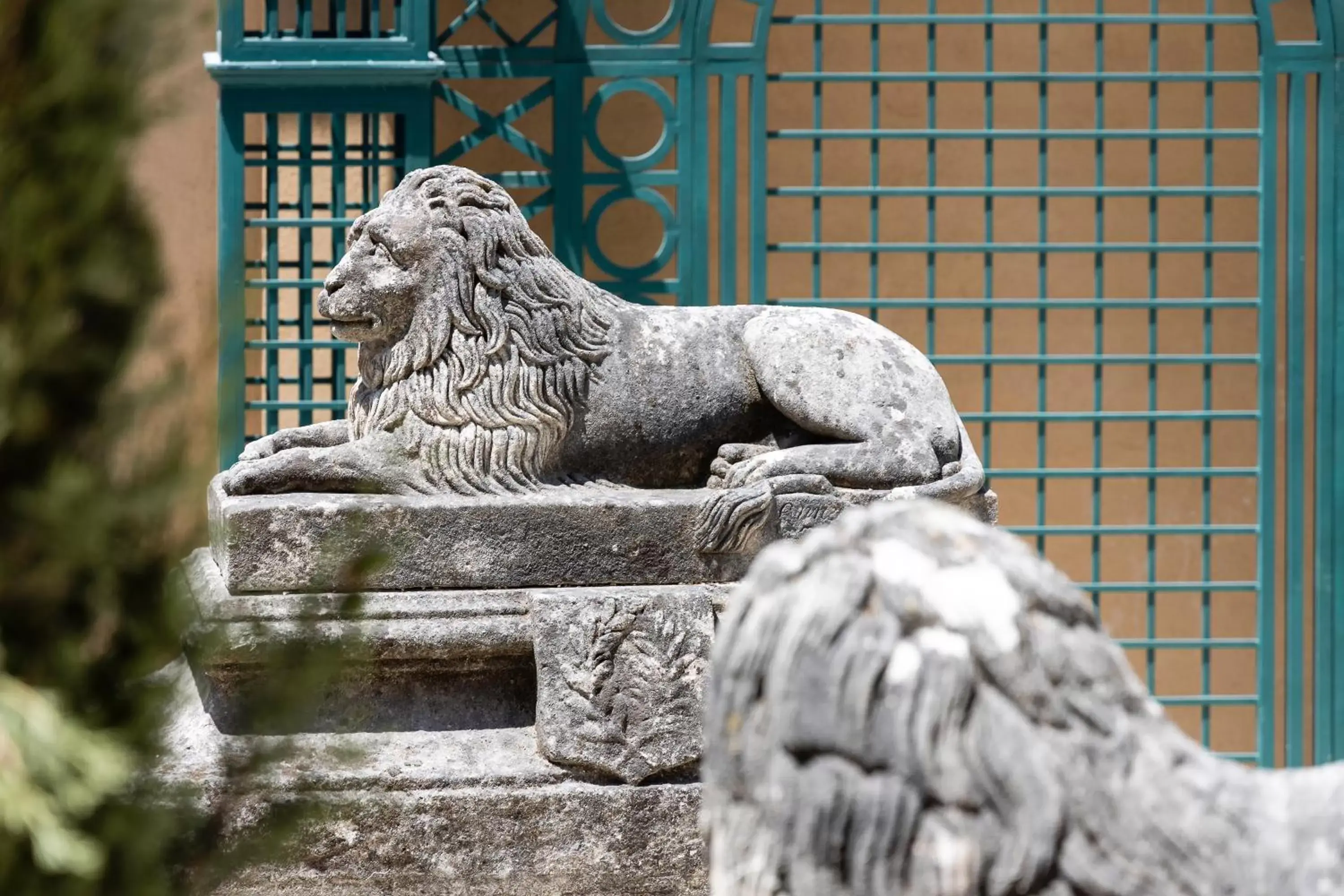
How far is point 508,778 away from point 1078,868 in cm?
228

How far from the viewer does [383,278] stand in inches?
146

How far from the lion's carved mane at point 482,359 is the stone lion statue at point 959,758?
7.54ft

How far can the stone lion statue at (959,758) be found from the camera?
133 cm

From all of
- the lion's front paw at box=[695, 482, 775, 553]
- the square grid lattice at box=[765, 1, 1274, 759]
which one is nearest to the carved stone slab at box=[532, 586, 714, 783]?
the lion's front paw at box=[695, 482, 775, 553]

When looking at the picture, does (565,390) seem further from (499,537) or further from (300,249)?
(300,249)

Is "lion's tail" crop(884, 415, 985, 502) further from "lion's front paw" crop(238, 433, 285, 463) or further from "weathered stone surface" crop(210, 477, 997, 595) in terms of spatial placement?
"lion's front paw" crop(238, 433, 285, 463)

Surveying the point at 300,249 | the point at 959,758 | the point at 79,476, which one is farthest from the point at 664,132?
the point at 79,476

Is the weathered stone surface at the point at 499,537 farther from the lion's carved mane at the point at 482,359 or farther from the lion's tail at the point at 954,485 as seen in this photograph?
the lion's tail at the point at 954,485

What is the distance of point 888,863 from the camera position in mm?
1332

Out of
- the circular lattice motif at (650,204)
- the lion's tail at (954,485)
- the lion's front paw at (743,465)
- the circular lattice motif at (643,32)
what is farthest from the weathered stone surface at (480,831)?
the circular lattice motif at (643,32)

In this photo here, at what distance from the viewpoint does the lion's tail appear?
3.80 m

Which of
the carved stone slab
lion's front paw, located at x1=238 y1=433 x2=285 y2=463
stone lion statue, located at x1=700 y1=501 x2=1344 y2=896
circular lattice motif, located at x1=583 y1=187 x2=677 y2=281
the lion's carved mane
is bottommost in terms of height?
the carved stone slab

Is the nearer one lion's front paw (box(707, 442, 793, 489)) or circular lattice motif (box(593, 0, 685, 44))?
lion's front paw (box(707, 442, 793, 489))

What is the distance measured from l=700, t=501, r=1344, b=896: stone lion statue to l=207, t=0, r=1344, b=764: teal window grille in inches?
96.0
